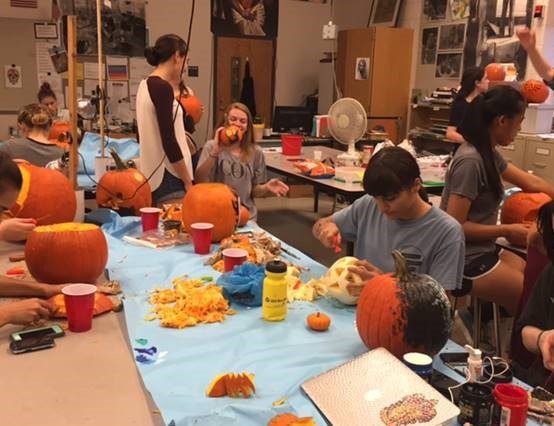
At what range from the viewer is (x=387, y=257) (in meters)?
2.26

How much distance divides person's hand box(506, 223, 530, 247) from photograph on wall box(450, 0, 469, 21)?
544 centimetres

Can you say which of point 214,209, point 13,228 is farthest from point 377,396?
point 13,228

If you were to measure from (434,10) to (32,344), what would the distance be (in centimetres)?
776

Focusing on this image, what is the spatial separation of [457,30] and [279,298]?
6.91m

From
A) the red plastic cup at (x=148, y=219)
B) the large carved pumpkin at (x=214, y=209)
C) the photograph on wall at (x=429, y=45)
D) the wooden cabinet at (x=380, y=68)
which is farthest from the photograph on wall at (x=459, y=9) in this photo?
the red plastic cup at (x=148, y=219)

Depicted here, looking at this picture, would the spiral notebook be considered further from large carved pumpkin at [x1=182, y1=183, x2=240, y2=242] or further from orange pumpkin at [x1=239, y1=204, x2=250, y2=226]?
orange pumpkin at [x1=239, y1=204, x2=250, y2=226]

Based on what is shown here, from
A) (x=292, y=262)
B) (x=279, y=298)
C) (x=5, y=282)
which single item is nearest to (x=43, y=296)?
(x=5, y=282)

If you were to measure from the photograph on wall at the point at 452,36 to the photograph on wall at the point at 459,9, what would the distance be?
0.12 metres

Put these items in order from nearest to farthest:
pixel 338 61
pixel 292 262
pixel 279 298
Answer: pixel 279 298, pixel 292 262, pixel 338 61

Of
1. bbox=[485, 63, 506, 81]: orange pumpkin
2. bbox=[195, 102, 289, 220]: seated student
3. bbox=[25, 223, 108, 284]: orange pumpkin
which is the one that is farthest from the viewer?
bbox=[485, 63, 506, 81]: orange pumpkin

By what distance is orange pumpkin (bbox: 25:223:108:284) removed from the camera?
2.08m

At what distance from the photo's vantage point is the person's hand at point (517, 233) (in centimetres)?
296

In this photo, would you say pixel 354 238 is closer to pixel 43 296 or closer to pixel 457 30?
pixel 43 296

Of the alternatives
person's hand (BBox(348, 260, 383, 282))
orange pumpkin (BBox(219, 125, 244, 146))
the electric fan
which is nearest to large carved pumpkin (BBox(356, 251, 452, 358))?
person's hand (BBox(348, 260, 383, 282))
